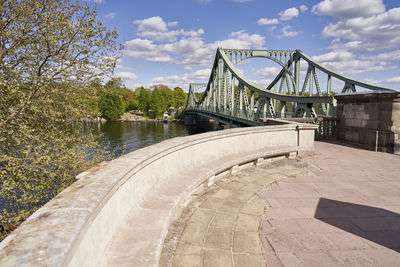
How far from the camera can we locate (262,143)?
19.8 ft

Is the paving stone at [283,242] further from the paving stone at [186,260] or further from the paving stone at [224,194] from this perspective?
the paving stone at [224,194]

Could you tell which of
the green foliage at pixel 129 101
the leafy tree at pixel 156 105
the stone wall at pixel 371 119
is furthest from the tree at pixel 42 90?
the green foliage at pixel 129 101

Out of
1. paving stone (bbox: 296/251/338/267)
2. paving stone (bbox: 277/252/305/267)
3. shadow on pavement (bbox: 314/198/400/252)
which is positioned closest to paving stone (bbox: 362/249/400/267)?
shadow on pavement (bbox: 314/198/400/252)

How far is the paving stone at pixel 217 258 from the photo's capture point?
7.15 feet

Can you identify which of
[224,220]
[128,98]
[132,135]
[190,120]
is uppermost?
[128,98]

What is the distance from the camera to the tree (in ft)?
18.9

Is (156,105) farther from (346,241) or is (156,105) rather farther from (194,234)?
(346,241)

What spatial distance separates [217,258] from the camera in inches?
89.0

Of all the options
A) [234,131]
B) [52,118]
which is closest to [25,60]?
[52,118]

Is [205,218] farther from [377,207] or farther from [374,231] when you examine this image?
[377,207]

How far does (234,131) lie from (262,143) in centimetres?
131

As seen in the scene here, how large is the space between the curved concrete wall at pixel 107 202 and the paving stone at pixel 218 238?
49 centimetres

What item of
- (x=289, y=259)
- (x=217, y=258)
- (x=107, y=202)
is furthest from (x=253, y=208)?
(x=107, y=202)

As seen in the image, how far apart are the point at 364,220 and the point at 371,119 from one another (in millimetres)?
6184
